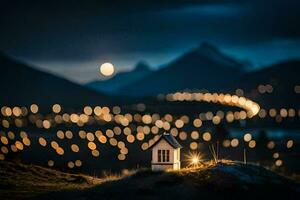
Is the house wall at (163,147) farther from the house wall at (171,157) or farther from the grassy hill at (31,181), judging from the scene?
the grassy hill at (31,181)

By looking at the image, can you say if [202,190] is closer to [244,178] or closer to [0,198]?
[244,178]

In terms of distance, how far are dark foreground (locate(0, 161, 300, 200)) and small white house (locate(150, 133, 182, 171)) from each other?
1.07m

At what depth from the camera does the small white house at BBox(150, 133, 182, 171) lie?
66375mm

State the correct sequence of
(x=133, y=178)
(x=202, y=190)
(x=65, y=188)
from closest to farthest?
(x=202, y=190) → (x=133, y=178) → (x=65, y=188)

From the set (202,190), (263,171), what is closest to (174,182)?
(202,190)

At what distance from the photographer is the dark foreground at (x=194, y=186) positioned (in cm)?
6319

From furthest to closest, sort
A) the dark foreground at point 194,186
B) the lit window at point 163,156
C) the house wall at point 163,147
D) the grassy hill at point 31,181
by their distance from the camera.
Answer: the grassy hill at point 31,181, the lit window at point 163,156, the house wall at point 163,147, the dark foreground at point 194,186

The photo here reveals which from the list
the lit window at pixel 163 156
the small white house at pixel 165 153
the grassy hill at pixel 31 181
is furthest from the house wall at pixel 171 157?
the grassy hill at pixel 31 181

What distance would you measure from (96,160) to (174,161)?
12779 cm

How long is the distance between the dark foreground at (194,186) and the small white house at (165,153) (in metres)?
1.07

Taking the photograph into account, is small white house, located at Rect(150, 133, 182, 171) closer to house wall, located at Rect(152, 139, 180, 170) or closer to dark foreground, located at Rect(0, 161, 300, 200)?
house wall, located at Rect(152, 139, 180, 170)

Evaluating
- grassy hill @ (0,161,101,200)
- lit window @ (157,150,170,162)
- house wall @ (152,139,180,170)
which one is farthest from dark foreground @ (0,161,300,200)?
lit window @ (157,150,170,162)

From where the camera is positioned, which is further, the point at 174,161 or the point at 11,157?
the point at 11,157

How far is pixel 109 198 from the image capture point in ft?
208
